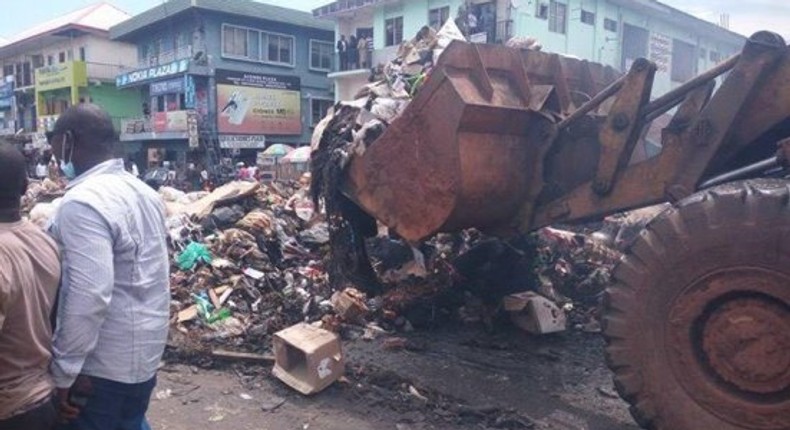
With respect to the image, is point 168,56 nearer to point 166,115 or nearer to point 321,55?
point 166,115

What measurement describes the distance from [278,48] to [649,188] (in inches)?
1110

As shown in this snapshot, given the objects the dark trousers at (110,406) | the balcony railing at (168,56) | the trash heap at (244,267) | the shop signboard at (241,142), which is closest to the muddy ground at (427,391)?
the trash heap at (244,267)

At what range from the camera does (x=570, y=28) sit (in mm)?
22719

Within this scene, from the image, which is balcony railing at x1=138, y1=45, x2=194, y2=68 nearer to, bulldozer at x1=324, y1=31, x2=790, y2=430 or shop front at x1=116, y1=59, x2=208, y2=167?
shop front at x1=116, y1=59, x2=208, y2=167

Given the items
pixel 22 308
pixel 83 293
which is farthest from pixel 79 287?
pixel 22 308

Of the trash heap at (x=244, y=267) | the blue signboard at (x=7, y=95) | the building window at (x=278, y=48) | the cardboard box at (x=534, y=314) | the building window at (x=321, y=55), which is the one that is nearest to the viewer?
the cardboard box at (x=534, y=314)

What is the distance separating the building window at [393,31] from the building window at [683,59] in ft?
36.0

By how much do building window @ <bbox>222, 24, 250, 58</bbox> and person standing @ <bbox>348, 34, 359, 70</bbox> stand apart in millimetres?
5681

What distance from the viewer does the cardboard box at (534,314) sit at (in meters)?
5.19

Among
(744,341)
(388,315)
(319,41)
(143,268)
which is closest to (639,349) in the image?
(744,341)

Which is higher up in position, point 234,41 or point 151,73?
point 234,41

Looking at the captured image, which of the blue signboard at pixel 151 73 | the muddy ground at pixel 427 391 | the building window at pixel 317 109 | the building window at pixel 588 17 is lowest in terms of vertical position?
the muddy ground at pixel 427 391

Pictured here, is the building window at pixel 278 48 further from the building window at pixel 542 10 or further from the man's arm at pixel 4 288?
the man's arm at pixel 4 288

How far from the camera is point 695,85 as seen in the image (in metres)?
3.57
